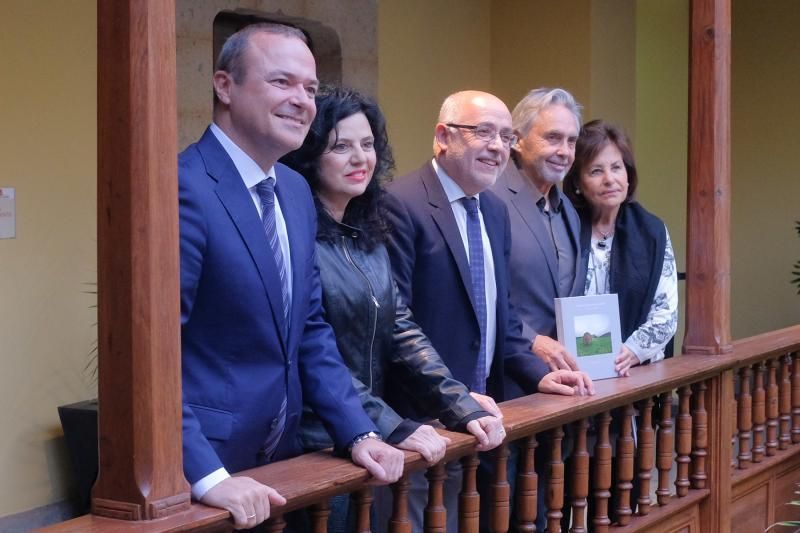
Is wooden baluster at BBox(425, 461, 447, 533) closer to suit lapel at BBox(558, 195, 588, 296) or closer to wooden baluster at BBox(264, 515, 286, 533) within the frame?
wooden baluster at BBox(264, 515, 286, 533)

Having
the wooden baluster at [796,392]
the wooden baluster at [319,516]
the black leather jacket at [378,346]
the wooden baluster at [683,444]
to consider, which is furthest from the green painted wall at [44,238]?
the wooden baluster at [796,392]

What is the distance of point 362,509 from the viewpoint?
288cm

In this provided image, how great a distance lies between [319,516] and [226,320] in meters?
0.51

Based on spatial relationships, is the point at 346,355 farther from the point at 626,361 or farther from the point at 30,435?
the point at 30,435

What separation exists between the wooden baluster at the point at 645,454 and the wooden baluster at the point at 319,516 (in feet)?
5.95

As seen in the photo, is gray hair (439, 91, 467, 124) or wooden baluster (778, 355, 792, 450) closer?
gray hair (439, 91, 467, 124)

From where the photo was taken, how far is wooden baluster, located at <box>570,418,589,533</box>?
3.89m

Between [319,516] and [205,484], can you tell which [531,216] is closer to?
[319,516]

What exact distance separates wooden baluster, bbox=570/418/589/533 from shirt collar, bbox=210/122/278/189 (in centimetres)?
161

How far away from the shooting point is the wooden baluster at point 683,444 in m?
4.60

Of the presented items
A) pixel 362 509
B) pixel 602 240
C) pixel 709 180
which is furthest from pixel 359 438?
pixel 709 180

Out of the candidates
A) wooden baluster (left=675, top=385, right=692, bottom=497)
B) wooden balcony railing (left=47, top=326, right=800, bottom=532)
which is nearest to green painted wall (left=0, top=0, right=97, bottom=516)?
wooden balcony railing (left=47, top=326, right=800, bottom=532)

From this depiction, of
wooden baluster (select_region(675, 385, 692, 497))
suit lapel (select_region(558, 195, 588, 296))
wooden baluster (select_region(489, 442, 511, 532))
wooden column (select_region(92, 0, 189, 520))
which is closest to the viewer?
wooden column (select_region(92, 0, 189, 520))

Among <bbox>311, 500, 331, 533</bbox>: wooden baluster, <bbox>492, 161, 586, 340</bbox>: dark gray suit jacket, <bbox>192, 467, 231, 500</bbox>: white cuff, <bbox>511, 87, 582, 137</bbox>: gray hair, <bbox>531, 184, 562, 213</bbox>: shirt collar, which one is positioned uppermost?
<bbox>511, 87, 582, 137</bbox>: gray hair
